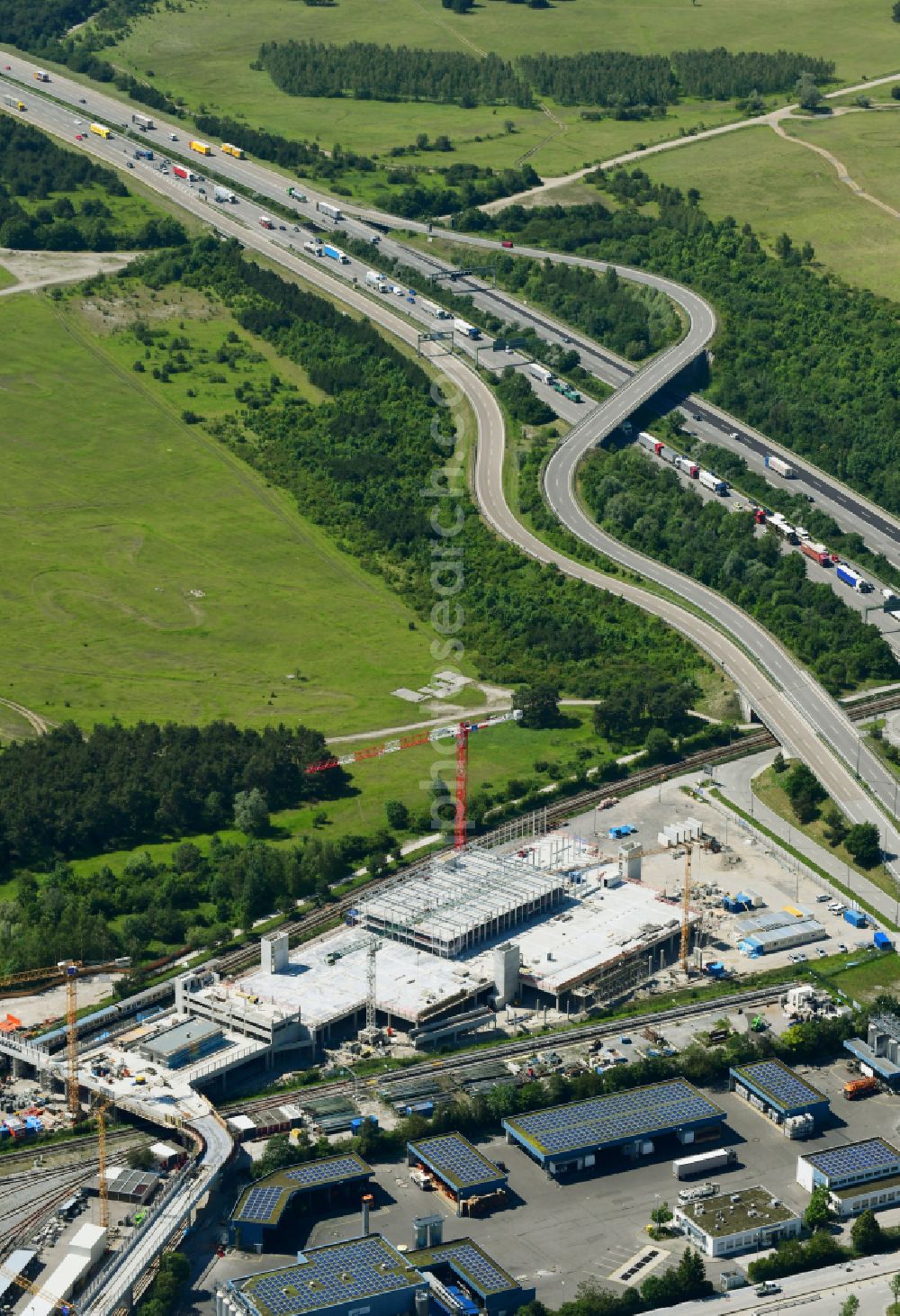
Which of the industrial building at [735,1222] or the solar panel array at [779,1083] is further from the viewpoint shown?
the solar panel array at [779,1083]

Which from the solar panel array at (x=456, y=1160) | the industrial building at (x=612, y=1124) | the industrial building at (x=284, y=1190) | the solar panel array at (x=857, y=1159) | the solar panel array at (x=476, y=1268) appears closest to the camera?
the solar panel array at (x=476, y=1268)

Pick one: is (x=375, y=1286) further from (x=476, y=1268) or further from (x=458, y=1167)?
Result: (x=458, y=1167)

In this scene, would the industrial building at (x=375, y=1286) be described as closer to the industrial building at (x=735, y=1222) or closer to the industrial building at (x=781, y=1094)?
the industrial building at (x=735, y=1222)

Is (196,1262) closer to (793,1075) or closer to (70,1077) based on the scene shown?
(70,1077)

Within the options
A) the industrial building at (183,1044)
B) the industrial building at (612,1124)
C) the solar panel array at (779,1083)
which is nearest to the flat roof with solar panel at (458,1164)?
the industrial building at (612,1124)

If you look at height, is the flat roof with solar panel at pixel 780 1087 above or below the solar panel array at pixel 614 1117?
above

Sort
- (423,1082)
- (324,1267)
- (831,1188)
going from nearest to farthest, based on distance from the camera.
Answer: (324,1267) → (831,1188) → (423,1082)

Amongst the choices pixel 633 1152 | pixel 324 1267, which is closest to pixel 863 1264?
pixel 633 1152

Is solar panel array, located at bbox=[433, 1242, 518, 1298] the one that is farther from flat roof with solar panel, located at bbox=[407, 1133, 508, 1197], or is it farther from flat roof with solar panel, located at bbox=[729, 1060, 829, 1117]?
flat roof with solar panel, located at bbox=[729, 1060, 829, 1117]
